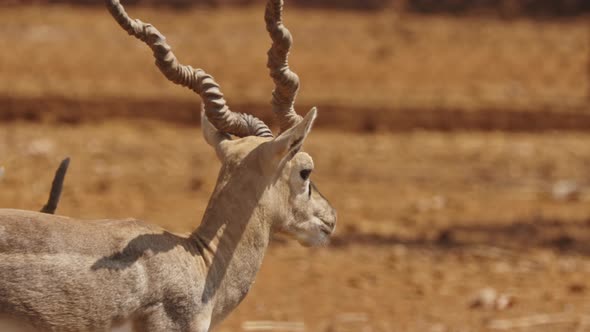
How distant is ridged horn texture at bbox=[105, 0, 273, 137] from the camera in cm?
700

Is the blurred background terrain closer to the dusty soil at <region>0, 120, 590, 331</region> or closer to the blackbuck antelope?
the dusty soil at <region>0, 120, 590, 331</region>

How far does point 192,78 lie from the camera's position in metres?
7.21

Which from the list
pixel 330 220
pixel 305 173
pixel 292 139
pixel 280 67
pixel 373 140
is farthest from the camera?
pixel 373 140

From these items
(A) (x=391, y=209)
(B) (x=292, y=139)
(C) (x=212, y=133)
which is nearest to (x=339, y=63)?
(A) (x=391, y=209)

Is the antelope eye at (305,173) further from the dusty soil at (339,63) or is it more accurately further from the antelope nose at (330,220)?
the dusty soil at (339,63)

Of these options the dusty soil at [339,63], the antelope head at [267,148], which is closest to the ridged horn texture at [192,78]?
the antelope head at [267,148]

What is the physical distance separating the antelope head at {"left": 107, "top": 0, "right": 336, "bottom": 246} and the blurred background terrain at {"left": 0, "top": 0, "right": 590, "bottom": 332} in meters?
3.33

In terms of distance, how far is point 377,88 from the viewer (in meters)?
24.9

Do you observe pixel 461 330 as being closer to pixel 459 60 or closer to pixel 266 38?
pixel 459 60

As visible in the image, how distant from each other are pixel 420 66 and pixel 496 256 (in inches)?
552

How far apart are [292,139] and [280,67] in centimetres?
73

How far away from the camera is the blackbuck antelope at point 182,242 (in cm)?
627

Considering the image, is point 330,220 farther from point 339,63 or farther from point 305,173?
point 339,63

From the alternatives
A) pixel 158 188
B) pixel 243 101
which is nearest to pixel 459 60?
pixel 243 101
